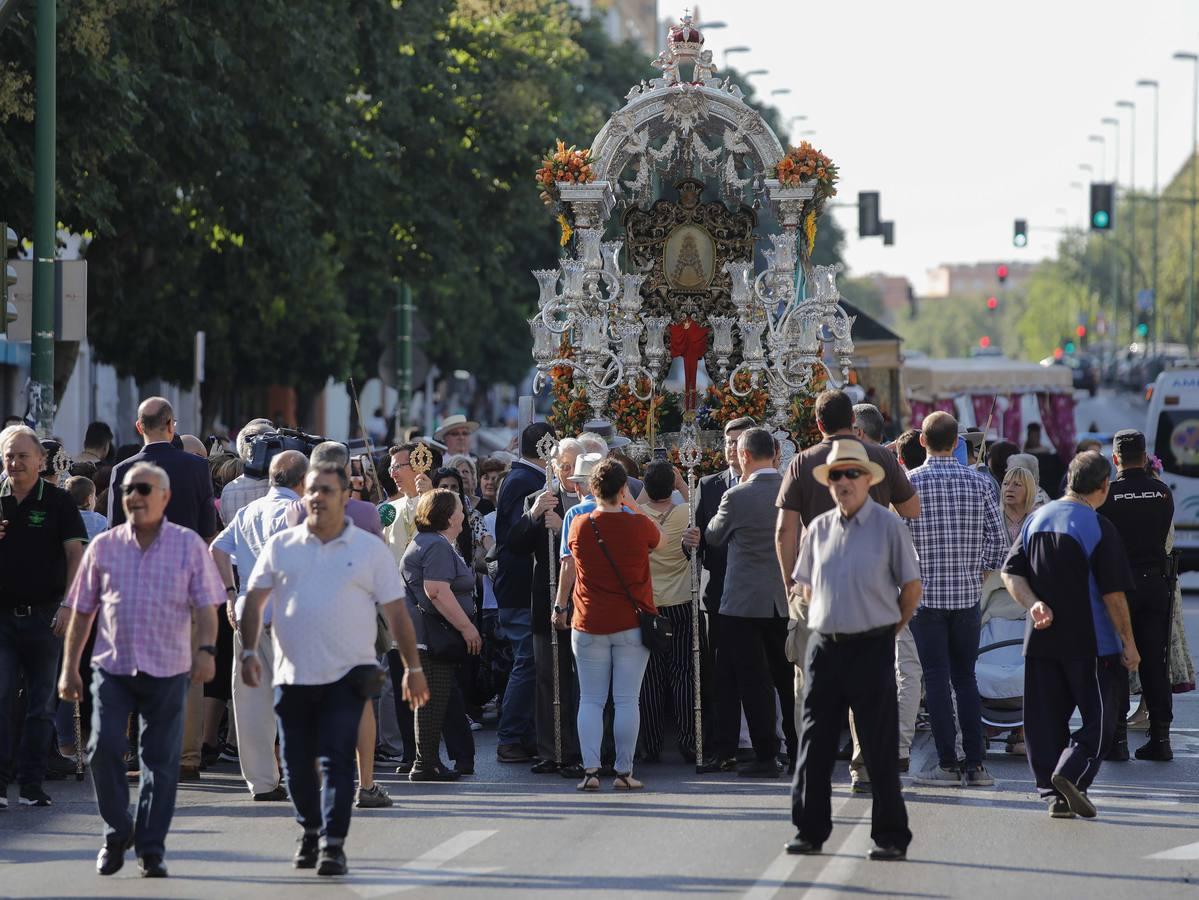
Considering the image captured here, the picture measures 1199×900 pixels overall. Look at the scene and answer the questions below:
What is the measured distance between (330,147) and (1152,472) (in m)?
16.8

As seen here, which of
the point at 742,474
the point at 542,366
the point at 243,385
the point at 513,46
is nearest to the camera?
the point at 742,474

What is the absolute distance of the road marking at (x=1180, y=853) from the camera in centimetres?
998

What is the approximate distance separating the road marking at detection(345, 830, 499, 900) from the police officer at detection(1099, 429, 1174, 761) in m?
4.68

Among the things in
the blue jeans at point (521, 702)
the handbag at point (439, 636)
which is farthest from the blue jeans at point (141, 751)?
the blue jeans at point (521, 702)

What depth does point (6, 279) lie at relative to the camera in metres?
17.4

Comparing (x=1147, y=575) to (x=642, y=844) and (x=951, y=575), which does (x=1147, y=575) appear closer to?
(x=951, y=575)

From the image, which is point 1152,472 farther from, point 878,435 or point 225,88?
point 225,88

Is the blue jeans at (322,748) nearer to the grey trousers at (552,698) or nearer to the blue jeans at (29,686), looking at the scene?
the blue jeans at (29,686)

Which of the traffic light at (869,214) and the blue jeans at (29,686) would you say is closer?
the blue jeans at (29,686)

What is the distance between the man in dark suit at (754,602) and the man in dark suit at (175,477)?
2.66 m

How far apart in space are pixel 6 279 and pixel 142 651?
8555 mm

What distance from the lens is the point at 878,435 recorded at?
1294 centimetres

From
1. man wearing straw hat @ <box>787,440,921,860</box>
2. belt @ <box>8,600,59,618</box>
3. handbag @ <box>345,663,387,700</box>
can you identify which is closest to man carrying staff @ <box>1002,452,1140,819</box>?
man wearing straw hat @ <box>787,440,921,860</box>

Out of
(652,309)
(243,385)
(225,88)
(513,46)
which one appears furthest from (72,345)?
(243,385)
